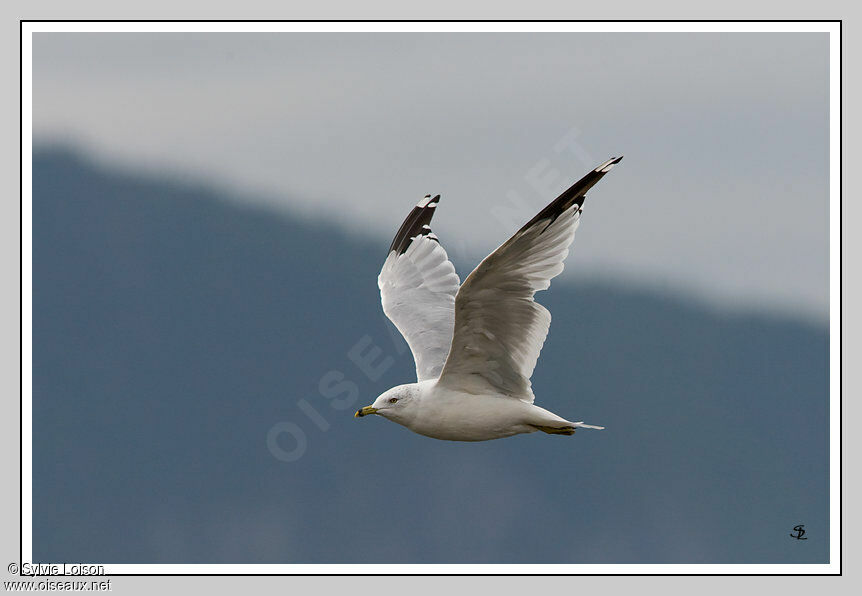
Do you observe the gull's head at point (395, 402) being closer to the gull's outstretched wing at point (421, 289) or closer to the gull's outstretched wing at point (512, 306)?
the gull's outstretched wing at point (512, 306)

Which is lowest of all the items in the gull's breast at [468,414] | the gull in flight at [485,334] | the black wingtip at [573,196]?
the gull's breast at [468,414]

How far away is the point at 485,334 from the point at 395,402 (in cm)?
51

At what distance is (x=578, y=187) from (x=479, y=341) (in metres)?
0.81

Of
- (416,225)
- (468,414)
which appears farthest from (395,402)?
(416,225)

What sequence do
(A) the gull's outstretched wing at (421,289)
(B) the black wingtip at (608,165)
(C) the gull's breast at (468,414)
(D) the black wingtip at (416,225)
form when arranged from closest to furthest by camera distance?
(B) the black wingtip at (608,165), (C) the gull's breast at (468,414), (A) the gull's outstretched wing at (421,289), (D) the black wingtip at (416,225)

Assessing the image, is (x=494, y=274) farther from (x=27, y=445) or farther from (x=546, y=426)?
(x=27, y=445)

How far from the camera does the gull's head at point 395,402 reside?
442cm

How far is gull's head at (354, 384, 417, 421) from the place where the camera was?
14.5 feet

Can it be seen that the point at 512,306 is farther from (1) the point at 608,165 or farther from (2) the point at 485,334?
(1) the point at 608,165

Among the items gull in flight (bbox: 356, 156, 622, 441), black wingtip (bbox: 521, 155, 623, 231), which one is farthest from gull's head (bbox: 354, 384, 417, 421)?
black wingtip (bbox: 521, 155, 623, 231)

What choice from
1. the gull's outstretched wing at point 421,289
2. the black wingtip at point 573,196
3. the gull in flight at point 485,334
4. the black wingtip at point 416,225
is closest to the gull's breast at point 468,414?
the gull in flight at point 485,334

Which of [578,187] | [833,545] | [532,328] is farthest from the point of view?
[833,545]

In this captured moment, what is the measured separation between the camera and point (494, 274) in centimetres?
391
